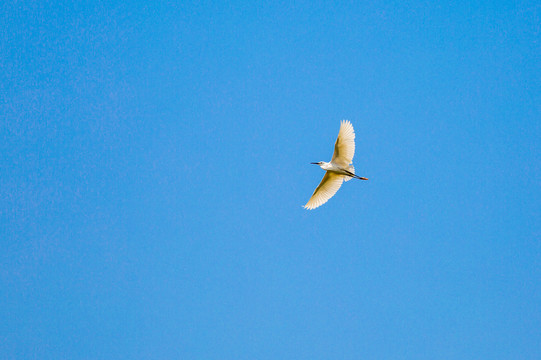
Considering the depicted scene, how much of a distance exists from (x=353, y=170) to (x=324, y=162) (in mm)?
1438

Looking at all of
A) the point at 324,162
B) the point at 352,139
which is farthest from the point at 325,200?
the point at 352,139

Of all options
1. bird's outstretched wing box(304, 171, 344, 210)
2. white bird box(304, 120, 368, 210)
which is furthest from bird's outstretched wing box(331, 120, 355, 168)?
bird's outstretched wing box(304, 171, 344, 210)

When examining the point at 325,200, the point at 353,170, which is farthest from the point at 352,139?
the point at 325,200

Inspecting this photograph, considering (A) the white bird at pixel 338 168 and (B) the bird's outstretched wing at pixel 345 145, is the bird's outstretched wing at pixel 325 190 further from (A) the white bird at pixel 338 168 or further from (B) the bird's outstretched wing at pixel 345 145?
(B) the bird's outstretched wing at pixel 345 145

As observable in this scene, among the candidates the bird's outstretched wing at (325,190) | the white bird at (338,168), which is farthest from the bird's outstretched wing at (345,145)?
the bird's outstretched wing at (325,190)

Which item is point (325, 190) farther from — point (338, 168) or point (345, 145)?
point (345, 145)

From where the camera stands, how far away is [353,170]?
2481 cm

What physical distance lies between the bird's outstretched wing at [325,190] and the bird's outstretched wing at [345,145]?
120cm

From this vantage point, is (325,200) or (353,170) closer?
(353,170)

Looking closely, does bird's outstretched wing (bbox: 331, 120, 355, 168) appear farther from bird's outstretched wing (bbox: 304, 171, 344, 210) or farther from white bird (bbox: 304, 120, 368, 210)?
bird's outstretched wing (bbox: 304, 171, 344, 210)

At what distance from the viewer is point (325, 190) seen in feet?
86.7

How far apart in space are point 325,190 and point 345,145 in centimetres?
319

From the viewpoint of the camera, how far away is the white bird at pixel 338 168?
23.9 metres

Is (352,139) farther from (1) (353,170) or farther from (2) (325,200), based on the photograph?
(2) (325,200)
